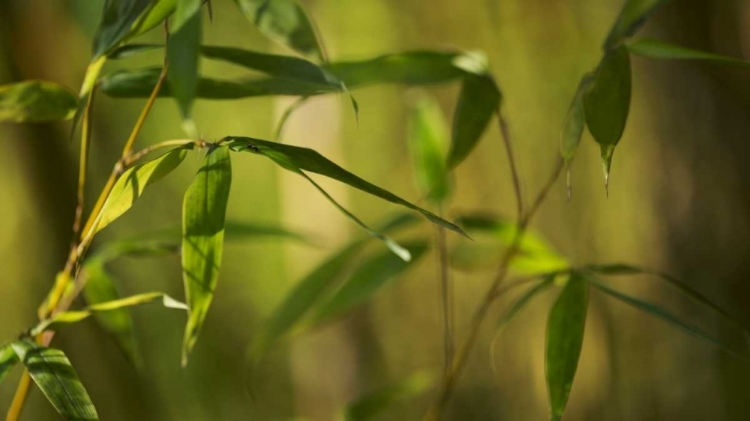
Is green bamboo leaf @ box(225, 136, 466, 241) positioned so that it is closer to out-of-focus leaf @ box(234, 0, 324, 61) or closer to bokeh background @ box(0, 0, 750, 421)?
out-of-focus leaf @ box(234, 0, 324, 61)

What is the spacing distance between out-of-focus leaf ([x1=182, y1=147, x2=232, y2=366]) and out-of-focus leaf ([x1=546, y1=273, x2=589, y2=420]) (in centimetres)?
20

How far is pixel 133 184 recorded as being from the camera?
35cm

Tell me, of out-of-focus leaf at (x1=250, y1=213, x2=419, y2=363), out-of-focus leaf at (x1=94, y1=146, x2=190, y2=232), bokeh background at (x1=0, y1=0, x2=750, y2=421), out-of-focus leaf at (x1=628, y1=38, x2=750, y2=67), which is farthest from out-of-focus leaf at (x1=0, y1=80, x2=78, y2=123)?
bokeh background at (x1=0, y1=0, x2=750, y2=421)

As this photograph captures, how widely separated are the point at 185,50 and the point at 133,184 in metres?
0.07

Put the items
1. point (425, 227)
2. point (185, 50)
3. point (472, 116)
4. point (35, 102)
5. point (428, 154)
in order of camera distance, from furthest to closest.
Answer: point (425, 227), point (428, 154), point (472, 116), point (35, 102), point (185, 50)

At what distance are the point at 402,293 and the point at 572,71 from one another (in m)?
0.68

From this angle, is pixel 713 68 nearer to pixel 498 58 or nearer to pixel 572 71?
pixel 572 71

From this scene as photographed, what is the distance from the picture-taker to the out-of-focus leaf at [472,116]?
522 mm

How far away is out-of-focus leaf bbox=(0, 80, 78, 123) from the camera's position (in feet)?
1.36

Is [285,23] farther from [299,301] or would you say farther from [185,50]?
[299,301]

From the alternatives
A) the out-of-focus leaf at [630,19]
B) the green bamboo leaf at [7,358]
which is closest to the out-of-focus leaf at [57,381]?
the green bamboo leaf at [7,358]

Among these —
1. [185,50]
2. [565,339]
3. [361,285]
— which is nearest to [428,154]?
[361,285]

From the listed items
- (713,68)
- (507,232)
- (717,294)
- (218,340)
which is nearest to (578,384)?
(717,294)

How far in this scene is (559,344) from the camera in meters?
0.43
